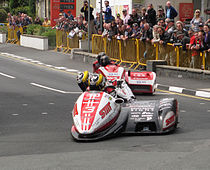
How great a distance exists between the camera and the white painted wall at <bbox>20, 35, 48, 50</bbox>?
99.8ft

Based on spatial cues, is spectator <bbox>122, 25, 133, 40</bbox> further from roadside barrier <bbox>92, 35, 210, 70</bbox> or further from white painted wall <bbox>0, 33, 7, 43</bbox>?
white painted wall <bbox>0, 33, 7, 43</bbox>

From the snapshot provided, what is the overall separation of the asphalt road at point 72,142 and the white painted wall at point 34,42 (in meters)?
14.7

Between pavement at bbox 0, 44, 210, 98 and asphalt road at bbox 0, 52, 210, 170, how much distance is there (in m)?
0.54

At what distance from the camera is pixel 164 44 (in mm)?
18719

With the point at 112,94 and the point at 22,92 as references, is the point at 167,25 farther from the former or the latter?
the point at 112,94

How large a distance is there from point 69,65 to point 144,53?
181 inches

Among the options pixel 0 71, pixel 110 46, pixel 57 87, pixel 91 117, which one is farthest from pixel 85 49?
pixel 91 117

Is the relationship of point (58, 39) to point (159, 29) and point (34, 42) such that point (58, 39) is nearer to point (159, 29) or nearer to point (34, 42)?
point (34, 42)

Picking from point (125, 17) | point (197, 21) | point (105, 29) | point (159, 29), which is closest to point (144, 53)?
point (159, 29)

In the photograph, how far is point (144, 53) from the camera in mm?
19938

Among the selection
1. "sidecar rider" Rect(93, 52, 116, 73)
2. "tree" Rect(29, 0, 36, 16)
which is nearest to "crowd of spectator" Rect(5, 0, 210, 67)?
"sidecar rider" Rect(93, 52, 116, 73)

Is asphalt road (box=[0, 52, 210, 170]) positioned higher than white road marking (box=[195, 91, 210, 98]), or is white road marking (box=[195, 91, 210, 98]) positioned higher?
white road marking (box=[195, 91, 210, 98])

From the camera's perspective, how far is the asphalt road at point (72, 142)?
7.16 m

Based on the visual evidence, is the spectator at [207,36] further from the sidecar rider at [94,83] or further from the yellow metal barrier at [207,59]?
the sidecar rider at [94,83]
